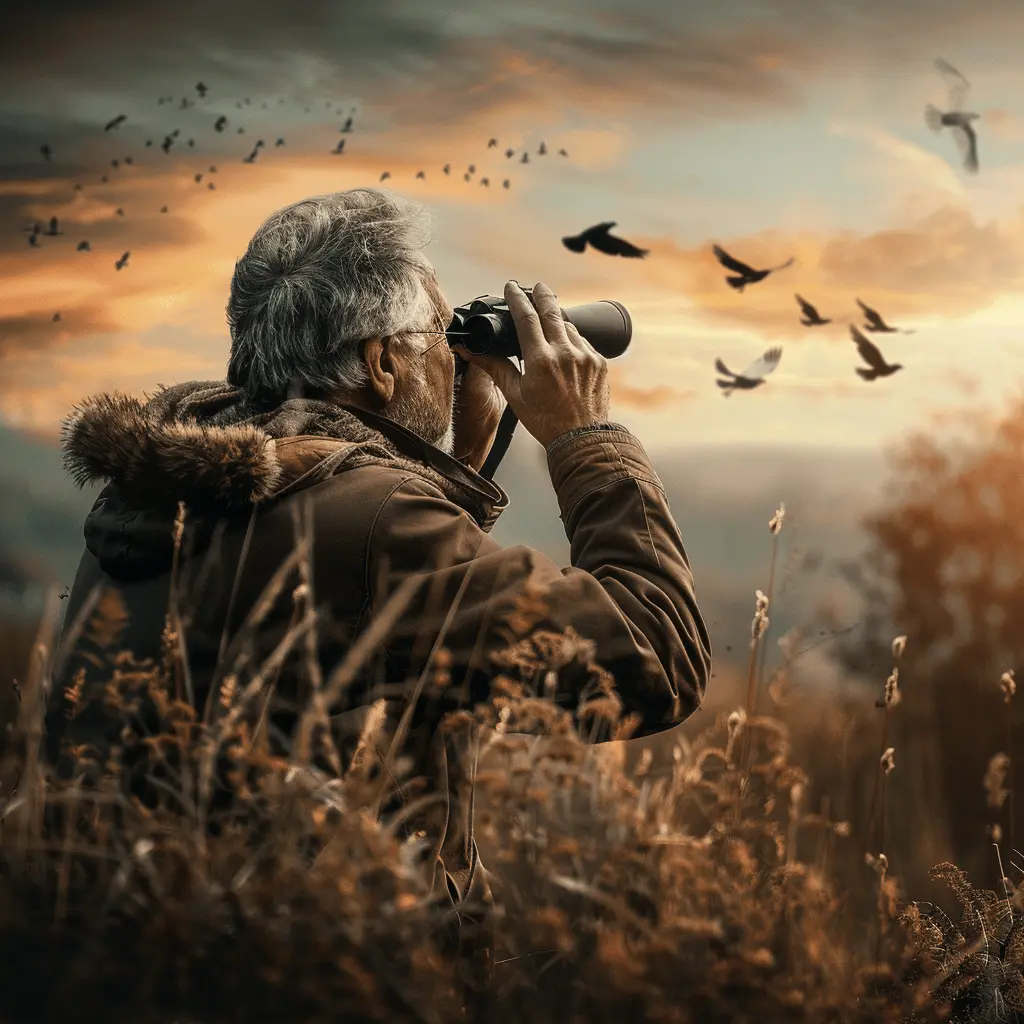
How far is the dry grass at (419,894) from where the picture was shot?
0.98 metres

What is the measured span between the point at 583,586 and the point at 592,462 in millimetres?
238

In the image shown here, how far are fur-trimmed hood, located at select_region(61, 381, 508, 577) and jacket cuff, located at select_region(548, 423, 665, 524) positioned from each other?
0.50ft

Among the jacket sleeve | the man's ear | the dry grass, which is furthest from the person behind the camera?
the man's ear

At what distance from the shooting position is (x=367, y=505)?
1.40 m

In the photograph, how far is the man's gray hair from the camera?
64.5 inches

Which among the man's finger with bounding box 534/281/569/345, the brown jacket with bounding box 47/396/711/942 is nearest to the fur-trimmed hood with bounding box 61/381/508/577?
the brown jacket with bounding box 47/396/711/942

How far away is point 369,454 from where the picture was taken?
5.01 feet

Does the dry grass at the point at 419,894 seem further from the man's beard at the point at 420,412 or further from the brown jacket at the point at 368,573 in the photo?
the man's beard at the point at 420,412

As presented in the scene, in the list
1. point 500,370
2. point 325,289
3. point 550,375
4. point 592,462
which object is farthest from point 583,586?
point 325,289

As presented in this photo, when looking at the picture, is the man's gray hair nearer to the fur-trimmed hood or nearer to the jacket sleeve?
the fur-trimmed hood

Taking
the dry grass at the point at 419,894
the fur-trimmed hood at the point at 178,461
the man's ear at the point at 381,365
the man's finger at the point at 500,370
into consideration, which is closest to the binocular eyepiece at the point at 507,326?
the man's finger at the point at 500,370

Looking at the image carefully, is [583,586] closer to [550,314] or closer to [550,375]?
[550,375]

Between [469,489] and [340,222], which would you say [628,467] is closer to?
[469,489]

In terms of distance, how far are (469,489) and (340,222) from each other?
430 mm
